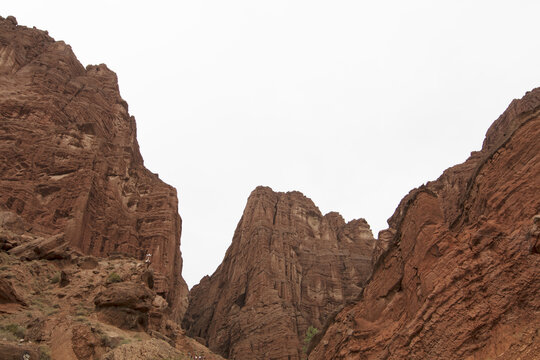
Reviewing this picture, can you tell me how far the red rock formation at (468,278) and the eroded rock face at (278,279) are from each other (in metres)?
41.4

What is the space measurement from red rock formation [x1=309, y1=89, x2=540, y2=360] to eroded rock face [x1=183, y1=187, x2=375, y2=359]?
4139cm

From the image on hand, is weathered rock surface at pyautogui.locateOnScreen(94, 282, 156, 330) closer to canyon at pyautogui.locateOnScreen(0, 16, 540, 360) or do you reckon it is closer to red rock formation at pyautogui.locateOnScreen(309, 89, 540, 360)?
canyon at pyautogui.locateOnScreen(0, 16, 540, 360)

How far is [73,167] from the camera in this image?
5488 centimetres

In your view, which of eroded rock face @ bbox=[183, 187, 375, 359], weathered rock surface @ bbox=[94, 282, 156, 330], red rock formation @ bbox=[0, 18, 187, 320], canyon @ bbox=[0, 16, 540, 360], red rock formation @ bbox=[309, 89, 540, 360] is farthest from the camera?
eroded rock face @ bbox=[183, 187, 375, 359]

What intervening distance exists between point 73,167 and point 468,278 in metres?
50.6

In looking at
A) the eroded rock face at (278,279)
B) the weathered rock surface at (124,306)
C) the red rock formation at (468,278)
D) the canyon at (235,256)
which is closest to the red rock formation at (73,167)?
the canyon at (235,256)

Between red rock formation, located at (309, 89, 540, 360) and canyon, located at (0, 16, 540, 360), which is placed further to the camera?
canyon, located at (0, 16, 540, 360)

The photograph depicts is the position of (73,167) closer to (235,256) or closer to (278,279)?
(278,279)

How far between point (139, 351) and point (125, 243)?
36.0 meters

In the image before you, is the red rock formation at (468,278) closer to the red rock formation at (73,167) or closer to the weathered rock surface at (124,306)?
the weathered rock surface at (124,306)

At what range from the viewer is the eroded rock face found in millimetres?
66875

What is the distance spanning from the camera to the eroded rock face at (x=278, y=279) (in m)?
66.9

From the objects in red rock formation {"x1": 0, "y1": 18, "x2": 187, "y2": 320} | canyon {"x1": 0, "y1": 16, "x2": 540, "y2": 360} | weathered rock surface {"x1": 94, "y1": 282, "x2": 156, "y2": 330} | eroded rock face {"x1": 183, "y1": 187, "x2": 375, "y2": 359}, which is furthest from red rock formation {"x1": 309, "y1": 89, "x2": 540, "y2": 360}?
eroded rock face {"x1": 183, "y1": 187, "x2": 375, "y2": 359}

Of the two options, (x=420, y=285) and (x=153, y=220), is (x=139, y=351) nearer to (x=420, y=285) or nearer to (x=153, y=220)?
(x=420, y=285)
